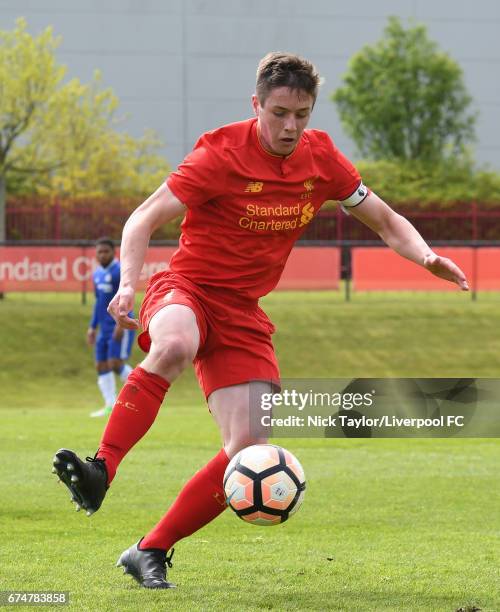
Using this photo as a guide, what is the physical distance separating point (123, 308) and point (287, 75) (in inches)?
50.7

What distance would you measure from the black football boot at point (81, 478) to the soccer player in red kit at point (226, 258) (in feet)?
1.04

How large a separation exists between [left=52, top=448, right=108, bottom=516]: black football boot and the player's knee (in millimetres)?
542

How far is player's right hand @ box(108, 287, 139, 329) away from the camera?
17.0ft

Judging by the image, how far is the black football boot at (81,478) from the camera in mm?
4918

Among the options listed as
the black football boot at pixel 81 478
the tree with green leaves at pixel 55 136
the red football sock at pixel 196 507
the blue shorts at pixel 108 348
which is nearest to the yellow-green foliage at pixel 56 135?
the tree with green leaves at pixel 55 136

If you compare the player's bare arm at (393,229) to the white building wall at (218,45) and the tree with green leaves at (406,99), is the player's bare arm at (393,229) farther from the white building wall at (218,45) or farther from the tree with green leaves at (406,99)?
the white building wall at (218,45)

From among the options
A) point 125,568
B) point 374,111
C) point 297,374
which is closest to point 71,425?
point 297,374

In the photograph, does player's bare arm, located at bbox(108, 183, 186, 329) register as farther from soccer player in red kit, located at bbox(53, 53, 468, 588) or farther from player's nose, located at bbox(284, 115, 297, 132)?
player's nose, located at bbox(284, 115, 297, 132)

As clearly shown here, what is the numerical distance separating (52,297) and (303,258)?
5303 mm

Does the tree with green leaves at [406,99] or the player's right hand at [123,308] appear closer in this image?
the player's right hand at [123,308]

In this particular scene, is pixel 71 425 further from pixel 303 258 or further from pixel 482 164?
pixel 482 164

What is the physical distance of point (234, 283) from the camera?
5.71m

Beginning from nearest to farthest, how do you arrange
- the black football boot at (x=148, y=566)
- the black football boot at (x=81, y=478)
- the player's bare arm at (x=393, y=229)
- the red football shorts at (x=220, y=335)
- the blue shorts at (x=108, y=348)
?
the black football boot at (x=81, y=478), the black football boot at (x=148, y=566), the red football shorts at (x=220, y=335), the player's bare arm at (x=393, y=229), the blue shorts at (x=108, y=348)

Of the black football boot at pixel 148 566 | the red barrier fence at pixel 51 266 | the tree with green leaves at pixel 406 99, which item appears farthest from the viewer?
the tree with green leaves at pixel 406 99
